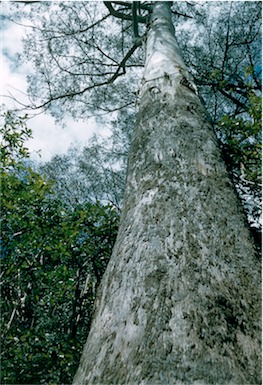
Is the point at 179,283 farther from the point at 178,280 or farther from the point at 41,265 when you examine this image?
the point at 41,265

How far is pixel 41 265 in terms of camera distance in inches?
108

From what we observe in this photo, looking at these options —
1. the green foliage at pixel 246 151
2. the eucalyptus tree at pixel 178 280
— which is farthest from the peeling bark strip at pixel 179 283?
the green foliage at pixel 246 151

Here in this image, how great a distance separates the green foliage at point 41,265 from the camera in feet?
8.05

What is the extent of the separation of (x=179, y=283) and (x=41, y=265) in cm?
216

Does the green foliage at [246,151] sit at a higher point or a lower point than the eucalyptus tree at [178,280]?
higher

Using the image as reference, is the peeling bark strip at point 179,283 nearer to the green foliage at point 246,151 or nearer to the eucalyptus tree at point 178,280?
the eucalyptus tree at point 178,280

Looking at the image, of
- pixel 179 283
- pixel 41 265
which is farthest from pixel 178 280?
pixel 41 265

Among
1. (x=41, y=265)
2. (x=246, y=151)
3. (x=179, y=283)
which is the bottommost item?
(x=179, y=283)

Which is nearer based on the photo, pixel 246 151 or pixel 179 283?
pixel 179 283

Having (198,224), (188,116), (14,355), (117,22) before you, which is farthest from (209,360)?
(117,22)

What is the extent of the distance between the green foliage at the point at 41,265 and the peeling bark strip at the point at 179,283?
1493 millimetres

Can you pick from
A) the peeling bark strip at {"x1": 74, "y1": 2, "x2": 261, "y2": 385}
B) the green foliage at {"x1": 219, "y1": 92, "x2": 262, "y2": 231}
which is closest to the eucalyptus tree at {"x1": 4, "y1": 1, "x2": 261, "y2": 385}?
the peeling bark strip at {"x1": 74, "y1": 2, "x2": 261, "y2": 385}

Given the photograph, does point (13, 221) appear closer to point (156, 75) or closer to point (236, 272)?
point (156, 75)

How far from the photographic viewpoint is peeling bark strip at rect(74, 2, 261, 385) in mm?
705
